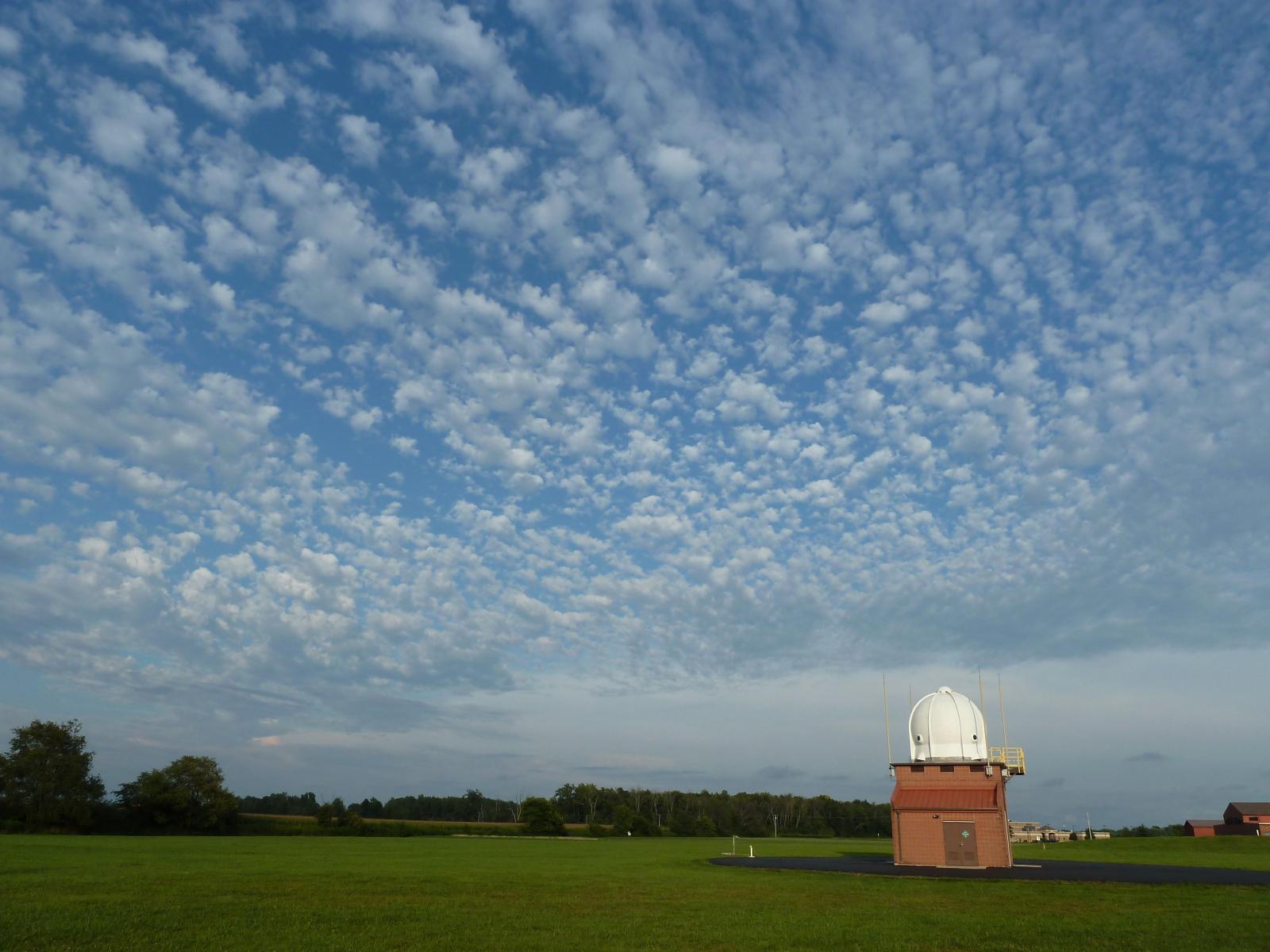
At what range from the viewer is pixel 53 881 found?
1310 inches

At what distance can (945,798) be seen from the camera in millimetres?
48312

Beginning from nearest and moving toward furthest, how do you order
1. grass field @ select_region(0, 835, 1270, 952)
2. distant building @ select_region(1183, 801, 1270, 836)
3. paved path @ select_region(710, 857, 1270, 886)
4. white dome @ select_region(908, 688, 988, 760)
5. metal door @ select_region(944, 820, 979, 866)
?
1. grass field @ select_region(0, 835, 1270, 952)
2. paved path @ select_region(710, 857, 1270, 886)
3. metal door @ select_region(944, 820, 979, 866)
4. white dome @ select_region(908, 688, 988, 760)
5. distant building @ select_region(1183, 801, 1270, 836)

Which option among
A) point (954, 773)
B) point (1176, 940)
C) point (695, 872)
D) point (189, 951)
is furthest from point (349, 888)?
point (954, 773)

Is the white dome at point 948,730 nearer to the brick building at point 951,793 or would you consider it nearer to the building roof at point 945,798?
the brick building at point 951,793

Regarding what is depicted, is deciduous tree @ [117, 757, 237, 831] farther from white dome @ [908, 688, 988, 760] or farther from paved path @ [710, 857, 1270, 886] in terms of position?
white dome @ [908, 688, 988, 760]

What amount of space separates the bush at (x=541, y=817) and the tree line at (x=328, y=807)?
14cm

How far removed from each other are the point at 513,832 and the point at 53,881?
105m

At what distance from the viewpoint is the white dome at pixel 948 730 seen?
5044 cm

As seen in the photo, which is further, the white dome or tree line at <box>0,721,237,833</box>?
Answer: tree line at <box>0,721,237,833</box>

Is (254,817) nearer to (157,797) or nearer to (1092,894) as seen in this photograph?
(157,797)

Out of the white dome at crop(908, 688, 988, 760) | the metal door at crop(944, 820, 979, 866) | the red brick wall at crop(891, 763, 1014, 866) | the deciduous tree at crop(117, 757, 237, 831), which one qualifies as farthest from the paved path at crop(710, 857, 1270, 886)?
the deciduous tree at crop(117, 757, 237, 831)

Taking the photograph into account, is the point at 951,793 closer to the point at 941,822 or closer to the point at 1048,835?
the point at 941,822

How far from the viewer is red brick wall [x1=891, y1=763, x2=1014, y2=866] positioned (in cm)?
4703

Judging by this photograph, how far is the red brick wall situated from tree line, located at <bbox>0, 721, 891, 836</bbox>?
3165 inches
